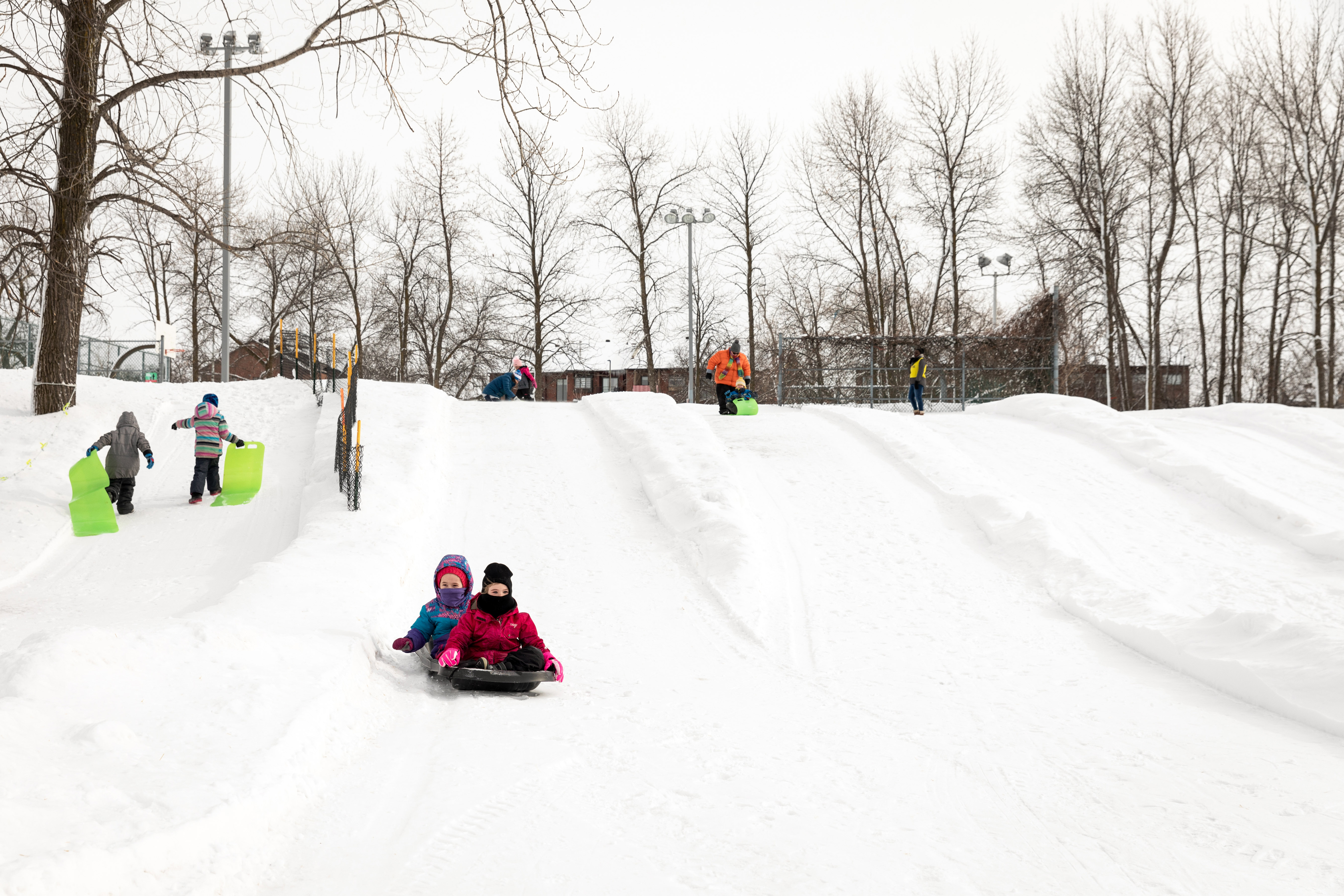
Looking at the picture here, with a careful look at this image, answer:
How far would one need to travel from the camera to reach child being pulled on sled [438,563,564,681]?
18.3ft

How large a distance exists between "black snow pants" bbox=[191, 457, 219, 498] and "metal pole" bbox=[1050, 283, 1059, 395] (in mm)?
19552

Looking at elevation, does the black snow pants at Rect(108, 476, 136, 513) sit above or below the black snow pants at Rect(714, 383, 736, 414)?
below

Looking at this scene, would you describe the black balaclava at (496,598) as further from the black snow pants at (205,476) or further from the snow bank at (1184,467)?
the snow bank at (1184,467)

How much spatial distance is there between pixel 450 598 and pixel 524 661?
0.83 meters

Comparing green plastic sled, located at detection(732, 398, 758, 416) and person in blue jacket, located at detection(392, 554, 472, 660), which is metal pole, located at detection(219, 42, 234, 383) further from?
person in blue jacket, located at detection(392, 554, 472, 660)

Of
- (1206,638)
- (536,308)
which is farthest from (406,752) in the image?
(536,308)

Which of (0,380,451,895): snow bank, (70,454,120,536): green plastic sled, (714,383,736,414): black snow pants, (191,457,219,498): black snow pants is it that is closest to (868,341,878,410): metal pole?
(714,383,736,414): black snow pants

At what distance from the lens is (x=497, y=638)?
18.8ft

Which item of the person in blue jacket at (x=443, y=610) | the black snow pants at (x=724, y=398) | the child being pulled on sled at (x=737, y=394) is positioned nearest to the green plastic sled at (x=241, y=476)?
the person in blue jacket at (x=443, y=610)

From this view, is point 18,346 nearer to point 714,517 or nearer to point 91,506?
point 91,506

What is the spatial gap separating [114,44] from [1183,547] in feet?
38.0

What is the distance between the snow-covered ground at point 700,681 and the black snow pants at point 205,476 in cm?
23

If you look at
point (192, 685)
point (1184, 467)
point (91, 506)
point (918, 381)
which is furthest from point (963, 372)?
point (192, 685)

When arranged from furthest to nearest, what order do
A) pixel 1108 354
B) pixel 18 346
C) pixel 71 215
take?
pixel 1108 354 → pixel 18 346 → pixel 71 215
